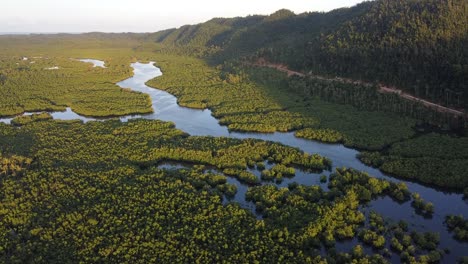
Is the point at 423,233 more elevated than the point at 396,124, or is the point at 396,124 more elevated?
the point at 396,124

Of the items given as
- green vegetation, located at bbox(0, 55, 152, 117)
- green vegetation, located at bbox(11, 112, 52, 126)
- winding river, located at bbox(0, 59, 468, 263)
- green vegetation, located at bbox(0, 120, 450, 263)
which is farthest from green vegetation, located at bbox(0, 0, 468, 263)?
winding river, located at bbox(0, 59, 468, 263)

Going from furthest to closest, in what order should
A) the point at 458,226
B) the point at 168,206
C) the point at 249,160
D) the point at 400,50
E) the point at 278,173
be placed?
1. the point at 400,50
2. the point at 249,160
3. the point at 278,173
4. the point at 168,206
5. the point at 458,226

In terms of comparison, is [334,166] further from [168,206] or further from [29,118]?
[29,118]

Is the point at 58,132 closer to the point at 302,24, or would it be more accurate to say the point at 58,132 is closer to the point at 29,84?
the point at 29,84

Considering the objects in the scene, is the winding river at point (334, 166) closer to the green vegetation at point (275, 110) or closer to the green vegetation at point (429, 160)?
the green vegetation at point (429, 160)

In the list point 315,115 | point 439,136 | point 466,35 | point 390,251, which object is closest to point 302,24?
point 466,35

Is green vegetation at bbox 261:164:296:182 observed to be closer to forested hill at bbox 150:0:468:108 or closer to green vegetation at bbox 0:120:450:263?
green vegetation at bbox 0:120:450:263

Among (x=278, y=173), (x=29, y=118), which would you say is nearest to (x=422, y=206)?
(x=278, y=173)

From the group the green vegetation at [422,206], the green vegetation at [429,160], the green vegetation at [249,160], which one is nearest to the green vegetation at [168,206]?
the green vegetation at [249,160]
